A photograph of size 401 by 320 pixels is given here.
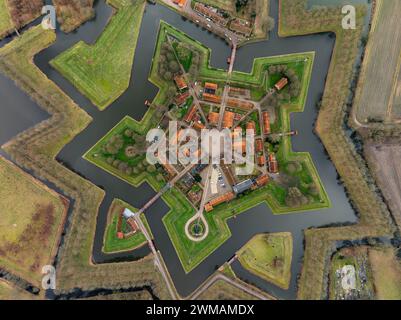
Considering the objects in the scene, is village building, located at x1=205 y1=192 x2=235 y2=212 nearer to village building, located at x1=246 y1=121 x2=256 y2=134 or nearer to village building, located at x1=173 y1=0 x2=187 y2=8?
village building, located at x1=246 y1=121 x2=256 y2=134

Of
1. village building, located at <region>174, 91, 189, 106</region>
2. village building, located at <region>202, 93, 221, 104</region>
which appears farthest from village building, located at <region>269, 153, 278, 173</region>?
village building, located at <region>174, 91, 189, 106</region>

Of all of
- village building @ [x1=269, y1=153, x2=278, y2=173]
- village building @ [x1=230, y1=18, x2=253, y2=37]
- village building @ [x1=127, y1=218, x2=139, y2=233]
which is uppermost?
village building @ [x1=230, y1=18, x2=253, y2=37]

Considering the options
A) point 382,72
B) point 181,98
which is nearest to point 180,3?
point 181,98

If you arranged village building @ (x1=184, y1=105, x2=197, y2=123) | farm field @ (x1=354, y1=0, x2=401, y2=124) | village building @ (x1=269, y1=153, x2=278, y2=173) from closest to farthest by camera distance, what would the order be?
village building @ (x1=269, y1=153, x2=278, y2=173) < village building @ (x1=184, y1=105, x2=197, y2=123) < farm field @ (x1=354, y1=0, x2=401, y2=124)

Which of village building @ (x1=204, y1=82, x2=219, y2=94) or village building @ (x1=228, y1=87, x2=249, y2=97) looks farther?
village building @ (x1=228, y1=87, x2=249, y2=97)

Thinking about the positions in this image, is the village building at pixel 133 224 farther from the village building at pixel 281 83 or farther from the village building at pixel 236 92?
the village building at pixel 281 83

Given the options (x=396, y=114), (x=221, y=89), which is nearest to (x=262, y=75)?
(x=221, y=89)
